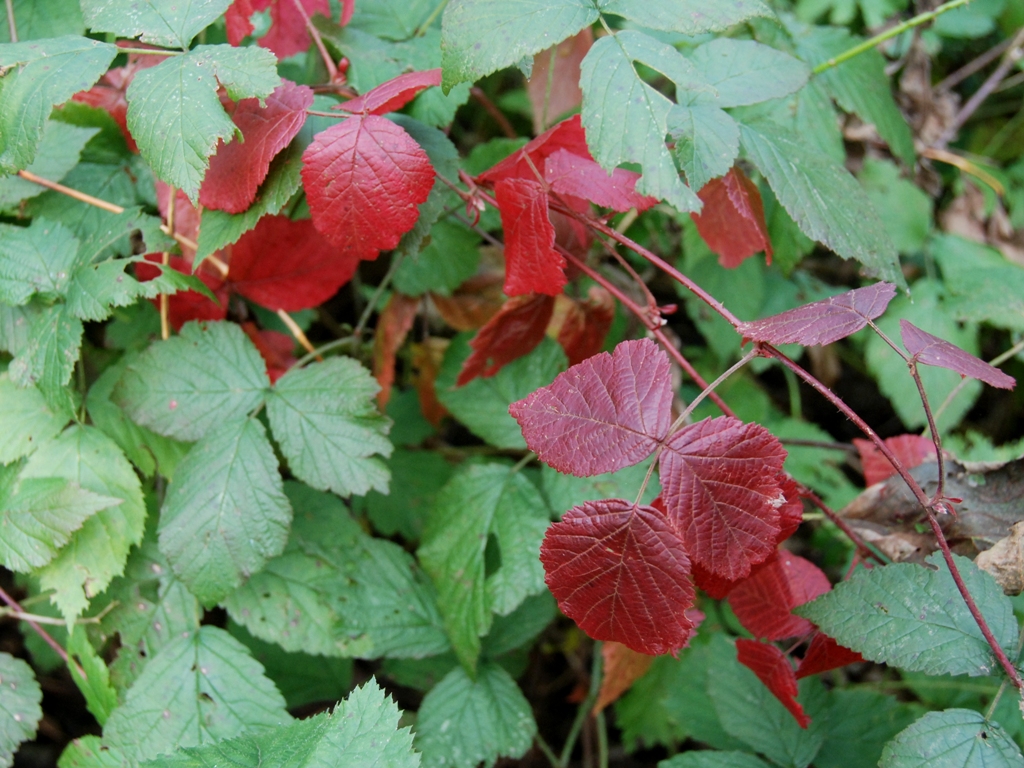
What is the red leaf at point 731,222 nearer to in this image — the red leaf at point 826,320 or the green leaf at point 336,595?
the red leaf at point 826,320

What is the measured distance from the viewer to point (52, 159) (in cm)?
129

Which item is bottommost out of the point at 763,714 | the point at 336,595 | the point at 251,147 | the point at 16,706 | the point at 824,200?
the point at 763,714

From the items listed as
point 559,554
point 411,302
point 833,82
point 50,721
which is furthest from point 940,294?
point 50,721

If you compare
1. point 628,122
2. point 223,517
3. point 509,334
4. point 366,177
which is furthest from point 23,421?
point 628,122

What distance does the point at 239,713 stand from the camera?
3.94ft

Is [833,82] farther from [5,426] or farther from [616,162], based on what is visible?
A: [5,426]

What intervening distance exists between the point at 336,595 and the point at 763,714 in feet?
2.79

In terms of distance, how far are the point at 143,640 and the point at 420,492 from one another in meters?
0.66

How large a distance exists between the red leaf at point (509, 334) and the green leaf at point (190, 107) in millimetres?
552

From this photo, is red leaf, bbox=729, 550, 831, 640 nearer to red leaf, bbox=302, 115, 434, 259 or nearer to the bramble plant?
the bramble plant

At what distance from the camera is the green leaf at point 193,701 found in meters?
1.17

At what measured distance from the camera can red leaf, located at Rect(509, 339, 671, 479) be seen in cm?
86

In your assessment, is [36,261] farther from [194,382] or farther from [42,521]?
[42,521]

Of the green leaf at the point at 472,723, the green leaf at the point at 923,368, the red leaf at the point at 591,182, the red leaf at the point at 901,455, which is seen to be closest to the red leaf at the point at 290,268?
the red leaf at the point at 591,182
